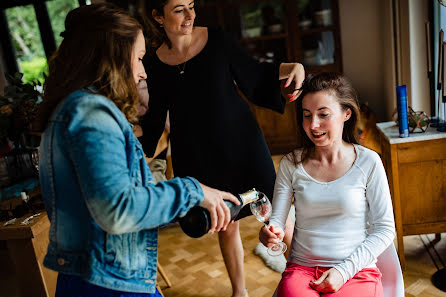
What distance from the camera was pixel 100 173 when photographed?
815 mm

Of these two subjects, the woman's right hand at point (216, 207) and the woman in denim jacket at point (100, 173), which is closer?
the woman in denim jacket at point (100, 173)

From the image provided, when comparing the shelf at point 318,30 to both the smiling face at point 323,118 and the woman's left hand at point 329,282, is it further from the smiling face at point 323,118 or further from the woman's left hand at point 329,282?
the woman's left hand at point 329,282

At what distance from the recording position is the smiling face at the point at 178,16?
5.52 feet

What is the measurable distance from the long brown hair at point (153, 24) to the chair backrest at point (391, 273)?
1.23 meters

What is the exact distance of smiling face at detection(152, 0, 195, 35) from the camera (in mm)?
1684

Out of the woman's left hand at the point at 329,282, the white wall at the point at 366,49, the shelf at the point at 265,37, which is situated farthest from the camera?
the shelf at the point at 265,37

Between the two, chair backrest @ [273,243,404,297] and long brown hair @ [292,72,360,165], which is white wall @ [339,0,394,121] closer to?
long brown hair @ [292,72,360,165]

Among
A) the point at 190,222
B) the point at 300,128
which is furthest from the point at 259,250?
the point at 190,222

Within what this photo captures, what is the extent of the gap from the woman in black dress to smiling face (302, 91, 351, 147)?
24 cm

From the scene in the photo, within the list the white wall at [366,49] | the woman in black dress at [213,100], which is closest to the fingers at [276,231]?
the woman in black dress at [213,100]

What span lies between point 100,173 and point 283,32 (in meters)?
4.60

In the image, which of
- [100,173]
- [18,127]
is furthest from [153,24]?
[100,173]

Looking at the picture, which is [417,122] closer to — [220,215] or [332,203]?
[332,203]

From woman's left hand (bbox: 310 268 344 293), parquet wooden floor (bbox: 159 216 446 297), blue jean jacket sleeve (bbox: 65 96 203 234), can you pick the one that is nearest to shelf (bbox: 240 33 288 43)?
parquet wooden floor (bbox: 159 216 446 297)
